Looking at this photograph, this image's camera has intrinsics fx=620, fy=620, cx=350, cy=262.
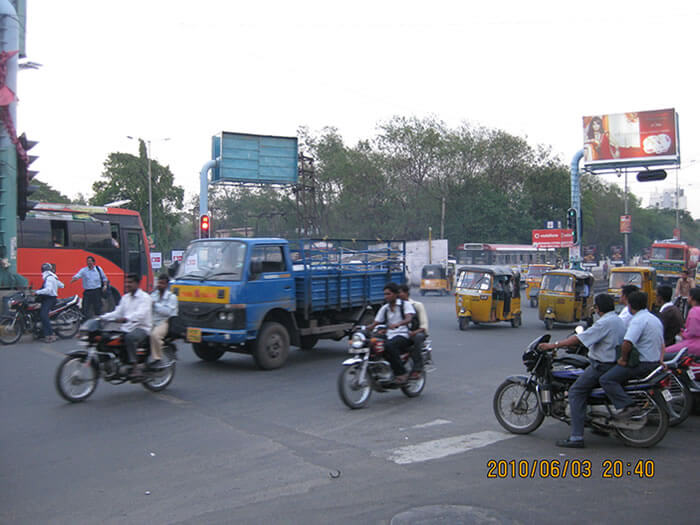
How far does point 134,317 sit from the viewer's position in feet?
28.1

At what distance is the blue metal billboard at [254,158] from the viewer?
25.8 metres

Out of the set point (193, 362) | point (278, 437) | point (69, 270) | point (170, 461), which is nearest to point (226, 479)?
point (170, 461)

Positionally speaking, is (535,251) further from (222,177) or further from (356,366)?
(356,366)

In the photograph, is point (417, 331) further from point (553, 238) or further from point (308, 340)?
point (553, 238)

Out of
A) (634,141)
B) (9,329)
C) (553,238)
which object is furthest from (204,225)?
(634,141)

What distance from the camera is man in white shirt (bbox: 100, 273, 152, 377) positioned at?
8359mm

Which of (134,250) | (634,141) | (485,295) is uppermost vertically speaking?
(634,141)

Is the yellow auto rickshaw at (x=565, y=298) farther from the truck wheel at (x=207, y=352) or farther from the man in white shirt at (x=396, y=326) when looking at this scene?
the man in white shirt at (x=396, y=326)

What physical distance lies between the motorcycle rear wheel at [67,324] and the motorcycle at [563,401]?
12.1 m

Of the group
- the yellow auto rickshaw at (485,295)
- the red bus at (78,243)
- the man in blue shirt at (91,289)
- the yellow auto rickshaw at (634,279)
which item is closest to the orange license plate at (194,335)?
the man in blue shirt at (91,289)

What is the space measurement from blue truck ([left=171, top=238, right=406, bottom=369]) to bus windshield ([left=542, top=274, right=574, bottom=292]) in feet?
29.6

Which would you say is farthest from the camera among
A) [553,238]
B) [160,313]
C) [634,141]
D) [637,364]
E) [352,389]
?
[553,238]

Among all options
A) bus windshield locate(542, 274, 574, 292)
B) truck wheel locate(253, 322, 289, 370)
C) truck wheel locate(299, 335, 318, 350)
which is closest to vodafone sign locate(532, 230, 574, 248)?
bus windshield locate(542, 274, 574, 292)

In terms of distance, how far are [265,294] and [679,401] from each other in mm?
6576
